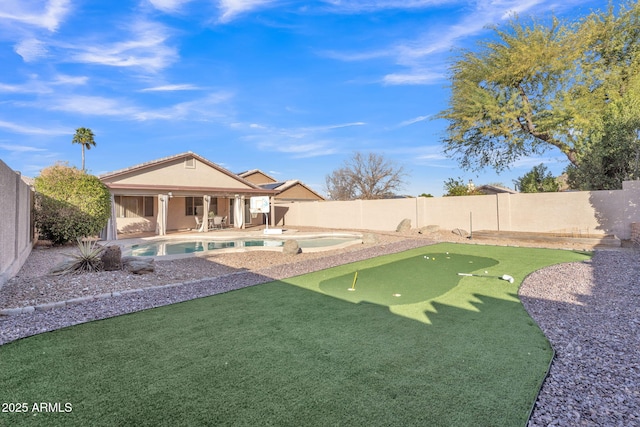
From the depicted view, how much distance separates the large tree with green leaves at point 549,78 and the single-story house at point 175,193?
14.7m

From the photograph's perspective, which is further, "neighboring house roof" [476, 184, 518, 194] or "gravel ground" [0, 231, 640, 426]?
"neighboring house roof" [476, 184, 518, 194]

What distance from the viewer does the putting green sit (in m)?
5.78

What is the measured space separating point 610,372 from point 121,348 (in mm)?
4963

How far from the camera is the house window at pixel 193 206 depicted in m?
21.2

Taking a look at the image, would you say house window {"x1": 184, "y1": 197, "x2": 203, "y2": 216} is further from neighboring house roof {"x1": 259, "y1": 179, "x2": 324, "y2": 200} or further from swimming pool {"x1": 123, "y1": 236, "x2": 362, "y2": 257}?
neighboring house roof {"x1": 259, "y1": 179, "x2": 324, "y2": 200}

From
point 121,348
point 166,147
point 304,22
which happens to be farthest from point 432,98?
point 121,348

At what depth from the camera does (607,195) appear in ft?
40.9

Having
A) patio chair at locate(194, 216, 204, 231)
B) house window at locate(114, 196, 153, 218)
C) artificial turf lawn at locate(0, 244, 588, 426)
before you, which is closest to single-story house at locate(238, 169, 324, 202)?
patio chair at locate(194, 216, 204, 231)

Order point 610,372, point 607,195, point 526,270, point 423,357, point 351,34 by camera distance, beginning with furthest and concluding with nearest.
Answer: point 351,34 → point 607,195 → point 526,270 → point 423,357 → point 610,372

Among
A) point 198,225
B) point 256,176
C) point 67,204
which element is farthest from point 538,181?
point 67,204

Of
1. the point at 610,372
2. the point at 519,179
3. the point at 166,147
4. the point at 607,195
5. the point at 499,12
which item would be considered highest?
the point at 499,12

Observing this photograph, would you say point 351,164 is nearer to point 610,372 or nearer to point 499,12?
point 499,12

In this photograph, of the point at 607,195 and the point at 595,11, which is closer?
the point at 607,195

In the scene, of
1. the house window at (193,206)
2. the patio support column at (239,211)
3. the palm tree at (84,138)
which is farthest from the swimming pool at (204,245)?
the palm tree at (84,138)
